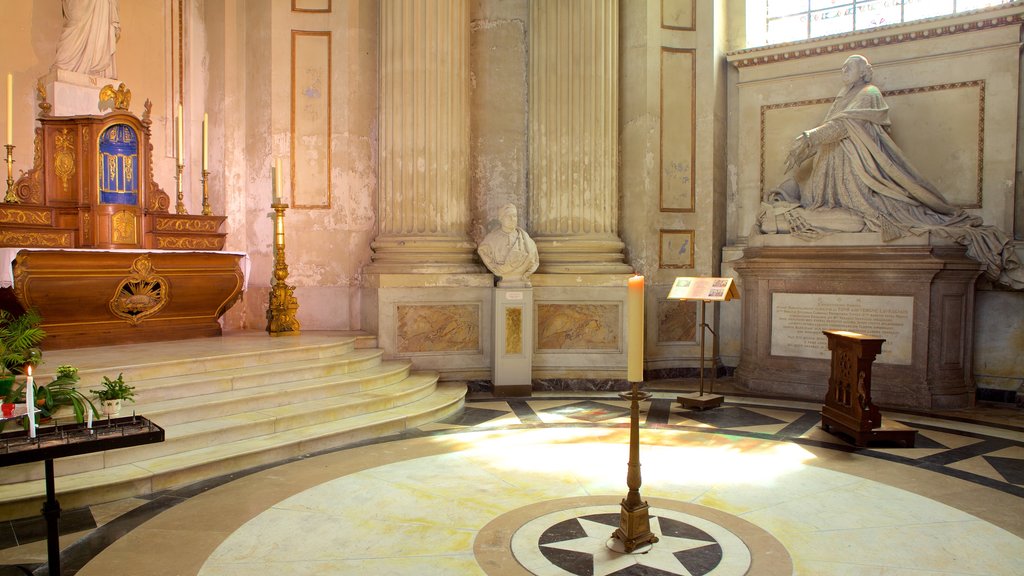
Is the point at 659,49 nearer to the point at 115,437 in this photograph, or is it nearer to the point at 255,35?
the point at 255,35

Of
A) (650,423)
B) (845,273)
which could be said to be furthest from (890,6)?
(650,423)

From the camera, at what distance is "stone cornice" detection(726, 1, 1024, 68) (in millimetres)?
7875

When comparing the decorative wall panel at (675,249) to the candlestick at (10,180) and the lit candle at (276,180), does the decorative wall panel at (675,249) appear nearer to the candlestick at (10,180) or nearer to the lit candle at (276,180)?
the lit candle at (276,180)

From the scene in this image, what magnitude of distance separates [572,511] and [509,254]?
4075 millimetres

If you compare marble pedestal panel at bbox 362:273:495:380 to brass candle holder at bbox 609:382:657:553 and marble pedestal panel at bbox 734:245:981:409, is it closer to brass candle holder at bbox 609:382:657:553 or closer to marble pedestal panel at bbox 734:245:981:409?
marble pedestal panel at bbox 734:245:981:409

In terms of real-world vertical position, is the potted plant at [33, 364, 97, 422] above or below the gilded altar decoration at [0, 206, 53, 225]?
below

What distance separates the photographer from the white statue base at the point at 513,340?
25.9 ft

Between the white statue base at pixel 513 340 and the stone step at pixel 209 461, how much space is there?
112 cm

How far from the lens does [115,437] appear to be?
3.24m

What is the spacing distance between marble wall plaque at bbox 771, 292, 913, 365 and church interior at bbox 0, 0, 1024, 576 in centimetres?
3

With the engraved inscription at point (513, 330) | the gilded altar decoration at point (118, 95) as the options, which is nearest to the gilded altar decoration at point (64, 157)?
the gilded altar decoration at point (118, 95)

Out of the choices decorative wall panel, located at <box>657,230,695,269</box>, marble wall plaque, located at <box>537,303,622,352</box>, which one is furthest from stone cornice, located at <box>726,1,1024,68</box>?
marble wall plaque, located at <box>537,303,622,352</box>

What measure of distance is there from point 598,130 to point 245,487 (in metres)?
5.74

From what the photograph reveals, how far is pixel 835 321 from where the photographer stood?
7863 mm
